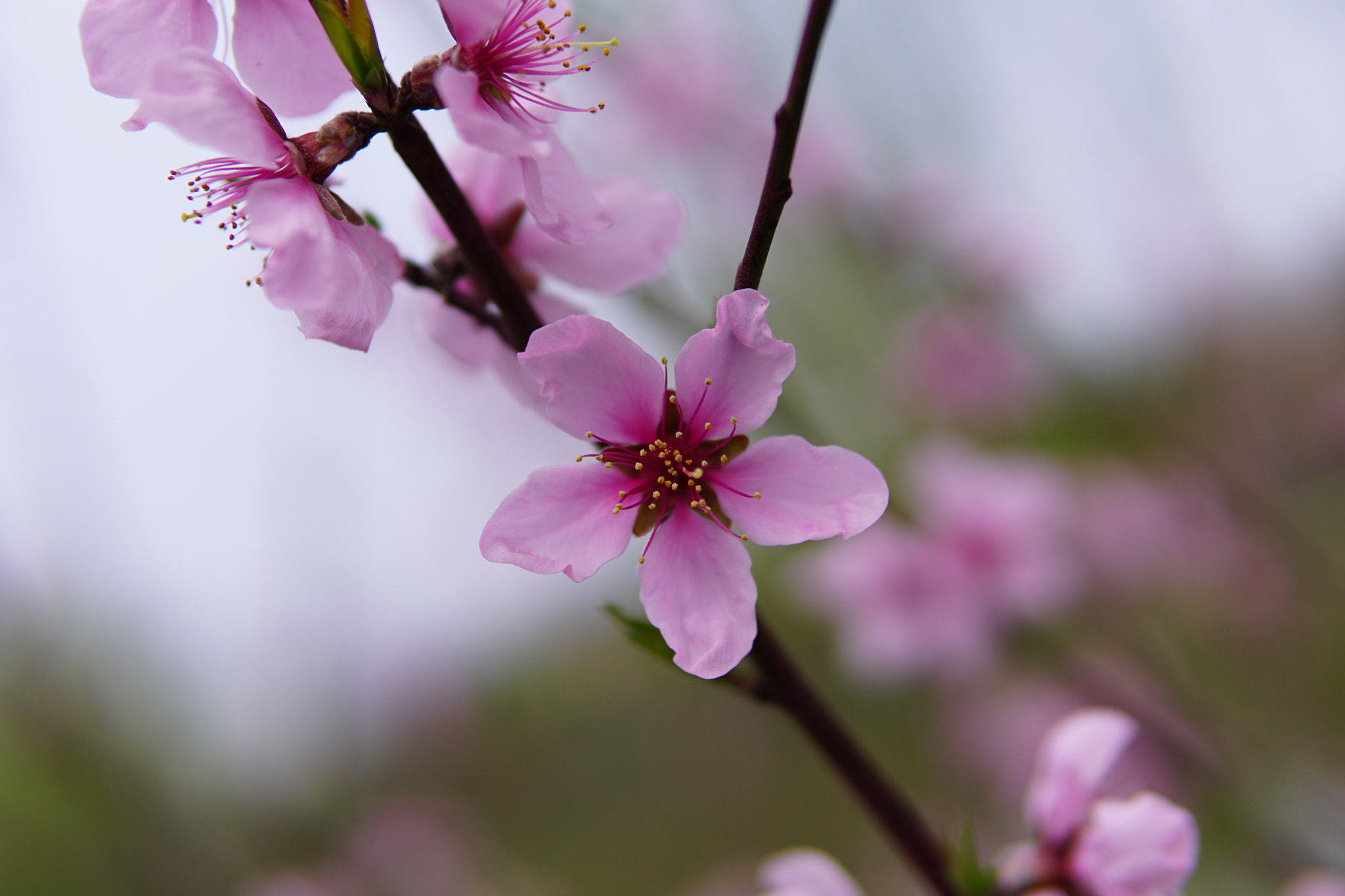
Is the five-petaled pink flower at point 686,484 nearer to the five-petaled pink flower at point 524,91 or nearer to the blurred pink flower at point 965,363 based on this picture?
the five-petaled pink flower at point 524,91

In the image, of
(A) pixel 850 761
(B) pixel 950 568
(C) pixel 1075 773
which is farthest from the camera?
(B) pixel 950 568

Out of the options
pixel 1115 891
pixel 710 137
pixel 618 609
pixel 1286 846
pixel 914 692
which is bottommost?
pixel 914 692

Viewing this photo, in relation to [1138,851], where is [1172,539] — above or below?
below

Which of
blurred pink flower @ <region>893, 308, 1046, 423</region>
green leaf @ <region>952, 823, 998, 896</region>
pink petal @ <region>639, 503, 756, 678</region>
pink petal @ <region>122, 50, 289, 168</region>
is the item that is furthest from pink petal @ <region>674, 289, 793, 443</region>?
blurred pink flower @ <region>893, 308, 1046, 423</region>

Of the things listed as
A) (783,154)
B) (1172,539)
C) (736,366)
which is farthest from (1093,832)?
(1172,539)

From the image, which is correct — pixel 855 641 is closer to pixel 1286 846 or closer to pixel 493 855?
pixel 1286 846

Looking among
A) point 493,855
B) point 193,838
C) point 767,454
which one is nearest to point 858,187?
point 767,454

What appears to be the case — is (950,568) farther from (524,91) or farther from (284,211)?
(284,211)
